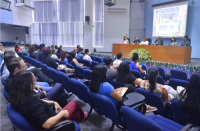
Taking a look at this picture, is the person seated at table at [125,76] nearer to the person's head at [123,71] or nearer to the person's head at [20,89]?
the person's head at [123,71]

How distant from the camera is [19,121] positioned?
1.29 metres

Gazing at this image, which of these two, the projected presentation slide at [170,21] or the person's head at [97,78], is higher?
the projected presentation slide at [170,21]

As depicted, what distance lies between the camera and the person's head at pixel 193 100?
148 cm

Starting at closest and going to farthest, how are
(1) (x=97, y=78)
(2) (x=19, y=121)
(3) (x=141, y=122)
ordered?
(3) (x=141, y=122), (2) (x=19, y=121), (1) (x=97, y=78)

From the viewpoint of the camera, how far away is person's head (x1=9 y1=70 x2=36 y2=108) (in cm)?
134

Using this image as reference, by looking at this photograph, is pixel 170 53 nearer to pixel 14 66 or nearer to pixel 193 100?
pixel 193 100

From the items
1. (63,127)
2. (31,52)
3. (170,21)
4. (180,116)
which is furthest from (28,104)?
(170,21)

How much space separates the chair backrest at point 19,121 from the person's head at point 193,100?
1.59 m

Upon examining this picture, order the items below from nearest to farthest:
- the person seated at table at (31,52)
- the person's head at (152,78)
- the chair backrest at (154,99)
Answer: the chair backrest at (154,99), the person's head at (152,78), the person seated at table at (31,52)

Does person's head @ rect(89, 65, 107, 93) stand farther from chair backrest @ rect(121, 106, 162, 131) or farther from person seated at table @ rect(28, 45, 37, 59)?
person seated at table @ rect(28, 45, 37, 59)

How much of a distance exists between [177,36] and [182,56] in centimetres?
343

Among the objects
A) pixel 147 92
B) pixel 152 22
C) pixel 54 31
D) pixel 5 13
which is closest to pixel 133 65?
pixel 147 92

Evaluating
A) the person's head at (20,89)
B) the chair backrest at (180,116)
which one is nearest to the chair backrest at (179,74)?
the chair backrest at (180,116)

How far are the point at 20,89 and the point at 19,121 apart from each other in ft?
0.95
